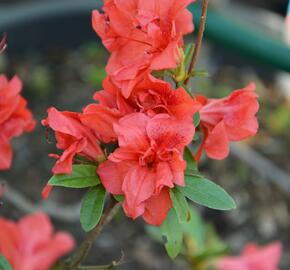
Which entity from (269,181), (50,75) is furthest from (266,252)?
(50,75)

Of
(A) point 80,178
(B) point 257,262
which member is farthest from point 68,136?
(B) point 257,262

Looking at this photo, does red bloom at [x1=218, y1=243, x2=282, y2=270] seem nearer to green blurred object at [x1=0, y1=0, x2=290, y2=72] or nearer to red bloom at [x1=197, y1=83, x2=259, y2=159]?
red bloom at [x1=197, y1=83, x2=259, y2=159]

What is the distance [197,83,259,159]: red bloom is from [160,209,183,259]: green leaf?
14cm

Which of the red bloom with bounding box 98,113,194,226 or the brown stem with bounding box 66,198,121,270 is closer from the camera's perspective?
the red bloom with bounding box 98,113,194,226

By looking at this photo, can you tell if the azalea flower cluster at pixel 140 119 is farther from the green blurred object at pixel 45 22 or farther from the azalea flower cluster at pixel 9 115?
the green blurred object at pixel 45 22

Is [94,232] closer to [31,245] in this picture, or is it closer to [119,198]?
[119,198]

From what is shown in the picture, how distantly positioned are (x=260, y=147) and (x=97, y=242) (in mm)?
847

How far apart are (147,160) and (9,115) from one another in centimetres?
26

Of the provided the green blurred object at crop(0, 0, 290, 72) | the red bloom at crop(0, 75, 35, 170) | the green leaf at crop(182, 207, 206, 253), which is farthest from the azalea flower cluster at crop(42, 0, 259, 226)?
the green blurred object at crop(0, 0, 290, 72)

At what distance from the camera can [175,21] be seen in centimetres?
109

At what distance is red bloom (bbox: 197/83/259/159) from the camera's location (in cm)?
112

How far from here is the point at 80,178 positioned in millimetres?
1081

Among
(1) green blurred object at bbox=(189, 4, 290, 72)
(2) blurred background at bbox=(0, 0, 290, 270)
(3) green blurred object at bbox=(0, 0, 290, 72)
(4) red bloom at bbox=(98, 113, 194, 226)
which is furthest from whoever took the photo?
(3) green blurred object at bbox=(0, 0, 290, 72)

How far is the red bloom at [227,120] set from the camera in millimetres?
1116
